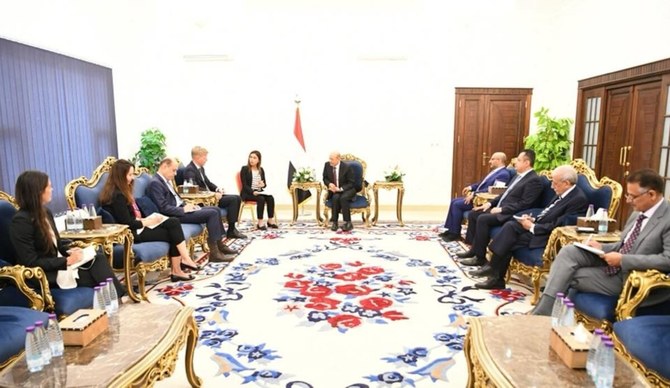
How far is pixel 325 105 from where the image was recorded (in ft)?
27.6

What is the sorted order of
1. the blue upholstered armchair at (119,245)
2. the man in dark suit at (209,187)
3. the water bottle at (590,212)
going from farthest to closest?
the man in dark suit at (209,187), the blue upholstered armchair at (119,245), the water bottle at (590,212)

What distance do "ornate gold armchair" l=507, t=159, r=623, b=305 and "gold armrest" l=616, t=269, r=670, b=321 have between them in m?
1.10

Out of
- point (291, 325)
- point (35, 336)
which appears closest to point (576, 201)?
point (291, 325)

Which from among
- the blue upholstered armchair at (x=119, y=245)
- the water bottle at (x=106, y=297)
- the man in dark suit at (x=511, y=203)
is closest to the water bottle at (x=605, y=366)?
the water bottle at (x=106, y=297)

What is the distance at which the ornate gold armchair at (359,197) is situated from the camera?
23.4 ft

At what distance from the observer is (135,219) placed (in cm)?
416

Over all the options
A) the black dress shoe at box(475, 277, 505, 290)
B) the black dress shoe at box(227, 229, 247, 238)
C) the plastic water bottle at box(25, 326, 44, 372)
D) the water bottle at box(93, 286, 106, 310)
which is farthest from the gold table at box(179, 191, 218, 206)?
the plastic water bottle at box(25, 326, 44, 372)

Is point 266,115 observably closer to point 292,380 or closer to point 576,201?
point 576,201

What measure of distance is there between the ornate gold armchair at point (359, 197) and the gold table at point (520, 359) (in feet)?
15.4

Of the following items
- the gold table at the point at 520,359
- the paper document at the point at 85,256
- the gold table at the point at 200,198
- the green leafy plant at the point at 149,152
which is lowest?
the gold table at the point at 520,359

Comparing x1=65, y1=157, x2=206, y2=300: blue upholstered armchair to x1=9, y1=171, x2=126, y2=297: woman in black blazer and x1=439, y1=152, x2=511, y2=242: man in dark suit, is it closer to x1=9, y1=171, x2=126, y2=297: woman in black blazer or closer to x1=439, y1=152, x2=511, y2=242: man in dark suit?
x1=9, y1=171, x2=126, y2=297: woman in black blazer

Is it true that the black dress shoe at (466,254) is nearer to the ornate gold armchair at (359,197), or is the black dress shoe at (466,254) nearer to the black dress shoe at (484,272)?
the black dress shoe at (484,272)

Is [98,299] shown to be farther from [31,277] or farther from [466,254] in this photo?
[466,254]

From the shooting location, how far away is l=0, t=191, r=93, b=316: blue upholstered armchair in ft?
8.72
